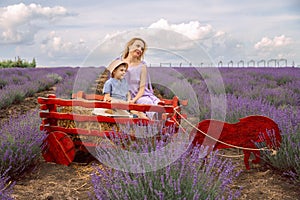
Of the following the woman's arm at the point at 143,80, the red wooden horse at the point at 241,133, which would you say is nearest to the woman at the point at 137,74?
the woman's arm at the point at 143,80

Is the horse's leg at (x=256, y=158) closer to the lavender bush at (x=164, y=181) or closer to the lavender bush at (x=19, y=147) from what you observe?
the lavender bush at (x=164, y=181)

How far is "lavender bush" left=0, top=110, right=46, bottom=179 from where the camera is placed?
11.1 ft

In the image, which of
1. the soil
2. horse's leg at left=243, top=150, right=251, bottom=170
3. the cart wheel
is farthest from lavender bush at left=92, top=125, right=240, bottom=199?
the cart wheel

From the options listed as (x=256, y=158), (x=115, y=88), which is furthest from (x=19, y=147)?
(x=256, y=158)

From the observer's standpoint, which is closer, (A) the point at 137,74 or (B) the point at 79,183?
(B) the point at 79,183

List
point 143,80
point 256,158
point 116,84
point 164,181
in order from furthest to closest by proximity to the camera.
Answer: point 143,80 < point 116,84 < point 256,158 < point 164,181

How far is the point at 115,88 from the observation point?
13.1 feet

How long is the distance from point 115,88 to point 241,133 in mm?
1437

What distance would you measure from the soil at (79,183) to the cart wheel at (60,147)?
80 mm

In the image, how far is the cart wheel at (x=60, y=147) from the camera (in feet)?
12.4

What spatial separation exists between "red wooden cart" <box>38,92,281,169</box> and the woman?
0.57 meters

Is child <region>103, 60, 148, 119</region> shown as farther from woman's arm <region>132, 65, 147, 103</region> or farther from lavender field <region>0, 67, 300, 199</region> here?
lavender field <region>0, 67, 300, 199</region>

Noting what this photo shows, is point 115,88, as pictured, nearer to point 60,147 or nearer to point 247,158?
point 60,147

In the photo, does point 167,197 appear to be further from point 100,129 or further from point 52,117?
point 52,117
